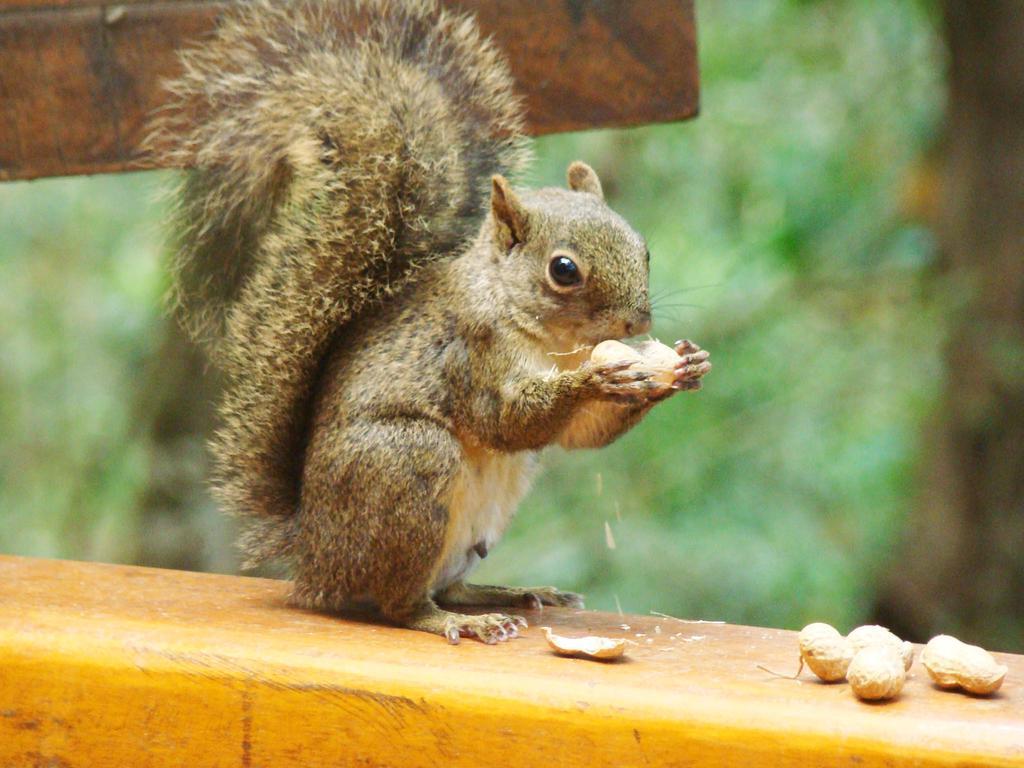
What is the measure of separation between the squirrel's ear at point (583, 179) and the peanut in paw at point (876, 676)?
0.88 meters

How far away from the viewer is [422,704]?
135 cm

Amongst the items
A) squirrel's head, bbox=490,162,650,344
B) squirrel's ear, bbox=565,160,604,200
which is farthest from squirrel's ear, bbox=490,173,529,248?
squirrel's ear, bbox=565,160,604,200

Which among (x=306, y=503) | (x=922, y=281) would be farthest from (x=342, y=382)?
(x=922, y=281)

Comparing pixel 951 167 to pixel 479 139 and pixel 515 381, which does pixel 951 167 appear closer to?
pixel 479 139

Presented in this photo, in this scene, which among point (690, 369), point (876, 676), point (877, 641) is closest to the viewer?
point (876, 676)

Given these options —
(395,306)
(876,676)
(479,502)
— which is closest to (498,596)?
(479,502)

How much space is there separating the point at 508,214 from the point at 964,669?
0.82 metres

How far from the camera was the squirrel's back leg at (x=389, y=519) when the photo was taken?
5.39 ft

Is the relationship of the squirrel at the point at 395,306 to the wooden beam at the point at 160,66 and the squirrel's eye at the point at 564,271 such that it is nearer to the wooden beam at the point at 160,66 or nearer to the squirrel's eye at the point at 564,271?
the squirrel's eye at the point at 564,271

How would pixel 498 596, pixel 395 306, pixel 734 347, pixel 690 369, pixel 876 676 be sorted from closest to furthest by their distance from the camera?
pixel 876 676 < pixel 690 369 < pixel 395 306 < pixel 498 596 < pixel 734 347

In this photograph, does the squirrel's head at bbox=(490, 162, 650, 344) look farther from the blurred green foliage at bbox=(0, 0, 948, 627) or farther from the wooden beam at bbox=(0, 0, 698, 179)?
the blurred green foliage at bbox=(0, 0, 948, 627)

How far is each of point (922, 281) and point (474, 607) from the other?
2.44 meters

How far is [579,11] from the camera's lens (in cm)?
214

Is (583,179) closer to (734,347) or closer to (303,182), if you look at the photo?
(303,182)
